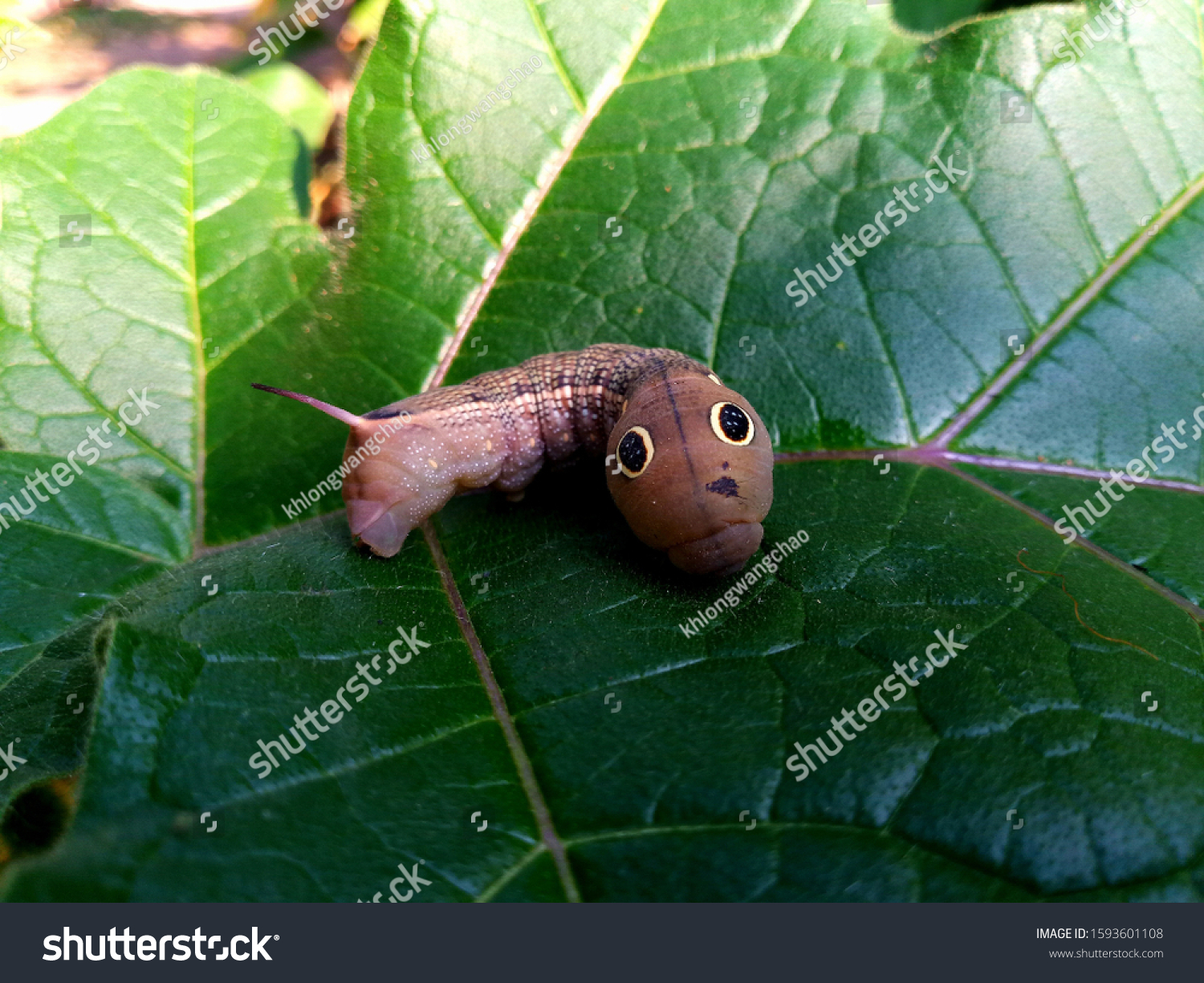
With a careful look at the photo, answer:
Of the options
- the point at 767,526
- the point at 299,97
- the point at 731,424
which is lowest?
the point at 767,526

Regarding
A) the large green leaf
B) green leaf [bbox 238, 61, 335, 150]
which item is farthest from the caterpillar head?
green leaf [bbox 238, 61, 335, 150]

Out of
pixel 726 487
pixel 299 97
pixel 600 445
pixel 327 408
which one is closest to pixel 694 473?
pixel 726 487

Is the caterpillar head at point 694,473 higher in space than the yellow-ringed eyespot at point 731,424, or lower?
lower

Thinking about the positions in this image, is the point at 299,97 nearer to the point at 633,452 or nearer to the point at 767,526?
the point at 633,452

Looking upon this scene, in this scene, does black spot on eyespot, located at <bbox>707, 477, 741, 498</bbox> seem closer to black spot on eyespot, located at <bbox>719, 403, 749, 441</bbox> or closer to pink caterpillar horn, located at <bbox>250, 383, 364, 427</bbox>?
black spot on eyespot, located at <bbox>719, 403, 749, 441</bbox>

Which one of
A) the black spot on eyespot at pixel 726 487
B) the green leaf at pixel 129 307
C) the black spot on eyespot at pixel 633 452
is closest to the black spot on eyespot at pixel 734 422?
the black spot on eyespot at pixel 726 487

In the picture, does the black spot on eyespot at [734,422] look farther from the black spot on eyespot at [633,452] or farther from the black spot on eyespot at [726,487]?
the black spot on eyespot at [633,452]
